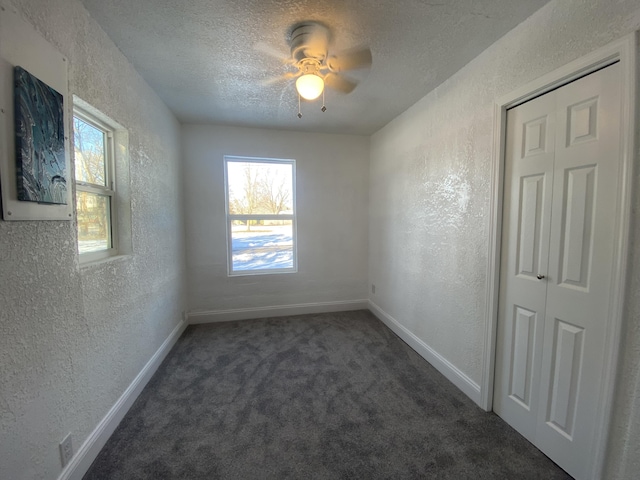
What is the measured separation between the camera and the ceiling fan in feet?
5.03

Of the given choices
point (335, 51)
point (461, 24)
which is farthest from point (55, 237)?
point (461, 24)

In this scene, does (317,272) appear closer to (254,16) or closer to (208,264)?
(208,264)

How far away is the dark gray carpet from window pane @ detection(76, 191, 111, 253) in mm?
1180

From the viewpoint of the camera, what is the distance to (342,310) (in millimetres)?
3711

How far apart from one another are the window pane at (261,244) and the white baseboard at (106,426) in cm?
141

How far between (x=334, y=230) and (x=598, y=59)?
278cm

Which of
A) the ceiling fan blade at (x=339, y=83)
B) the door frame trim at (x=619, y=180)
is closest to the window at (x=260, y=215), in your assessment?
the ceiling fan blade at (x=339, y=83)

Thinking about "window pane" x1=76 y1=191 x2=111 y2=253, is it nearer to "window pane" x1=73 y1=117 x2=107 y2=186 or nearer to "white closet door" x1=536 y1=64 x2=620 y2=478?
"window pane" x1=73 y1=117 x2=107 y2=186

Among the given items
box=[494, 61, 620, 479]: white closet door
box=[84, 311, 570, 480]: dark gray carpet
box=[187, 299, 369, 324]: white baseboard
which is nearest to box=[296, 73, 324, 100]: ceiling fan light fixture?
box=[494, 61, 620, 479]: white closet door

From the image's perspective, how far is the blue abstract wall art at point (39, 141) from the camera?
1012mm

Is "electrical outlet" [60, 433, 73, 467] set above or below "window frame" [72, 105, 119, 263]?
below

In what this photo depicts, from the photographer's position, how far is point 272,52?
175 cm

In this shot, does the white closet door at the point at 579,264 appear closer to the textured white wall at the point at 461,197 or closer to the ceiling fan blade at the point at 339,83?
the textured white wall at the point at 461,197

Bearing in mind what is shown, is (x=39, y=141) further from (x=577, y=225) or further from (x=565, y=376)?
(x=565, y=376)
